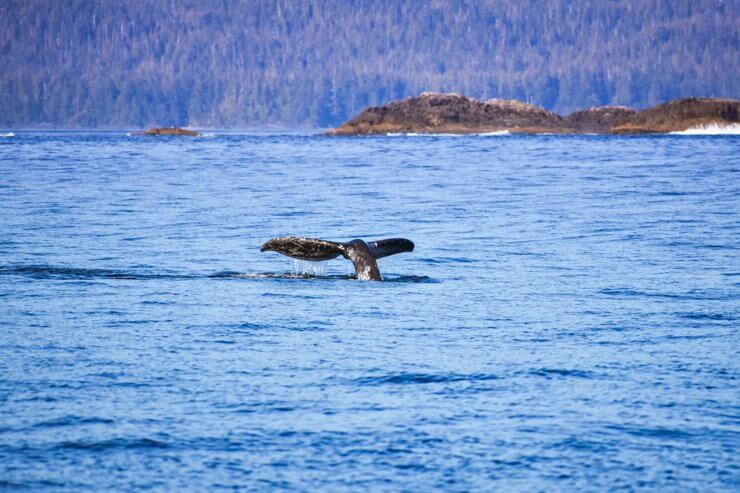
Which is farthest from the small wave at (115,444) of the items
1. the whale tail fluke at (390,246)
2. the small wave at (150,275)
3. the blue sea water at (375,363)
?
the small wave at (150,275)

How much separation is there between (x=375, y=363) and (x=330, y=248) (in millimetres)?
5026

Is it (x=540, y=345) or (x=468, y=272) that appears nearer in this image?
(x=540, y=345)

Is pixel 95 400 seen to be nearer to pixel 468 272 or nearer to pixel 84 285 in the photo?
pixel 84 285

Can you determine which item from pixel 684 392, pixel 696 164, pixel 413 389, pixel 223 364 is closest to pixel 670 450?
pixel 684 392

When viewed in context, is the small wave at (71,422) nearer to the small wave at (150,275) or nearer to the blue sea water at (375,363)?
Result: the blue sea water at (375,363)

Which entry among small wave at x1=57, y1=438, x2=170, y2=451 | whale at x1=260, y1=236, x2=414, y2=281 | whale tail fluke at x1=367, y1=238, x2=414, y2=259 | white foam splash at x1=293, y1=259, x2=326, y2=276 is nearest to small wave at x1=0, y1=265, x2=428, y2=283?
white foam splash at x1=293, y1=259, x2=326, y2=276

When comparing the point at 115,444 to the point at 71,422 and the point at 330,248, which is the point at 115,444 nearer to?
the point at 71,422

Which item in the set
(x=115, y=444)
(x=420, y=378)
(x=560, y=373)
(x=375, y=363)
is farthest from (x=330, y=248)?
(x=115, y=444)

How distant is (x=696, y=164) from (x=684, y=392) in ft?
212

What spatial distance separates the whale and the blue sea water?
2.05 feet

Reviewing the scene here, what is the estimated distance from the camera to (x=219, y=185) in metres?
54.4

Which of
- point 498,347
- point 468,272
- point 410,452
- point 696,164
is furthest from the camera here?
point 696,164

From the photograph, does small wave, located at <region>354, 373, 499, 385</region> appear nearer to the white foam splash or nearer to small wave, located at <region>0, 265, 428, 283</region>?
small wave, located at <region>0, 265, 428, 283</region>

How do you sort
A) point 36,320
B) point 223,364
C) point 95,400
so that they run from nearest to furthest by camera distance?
point 95,400 < point 223,364 < point 36,320
